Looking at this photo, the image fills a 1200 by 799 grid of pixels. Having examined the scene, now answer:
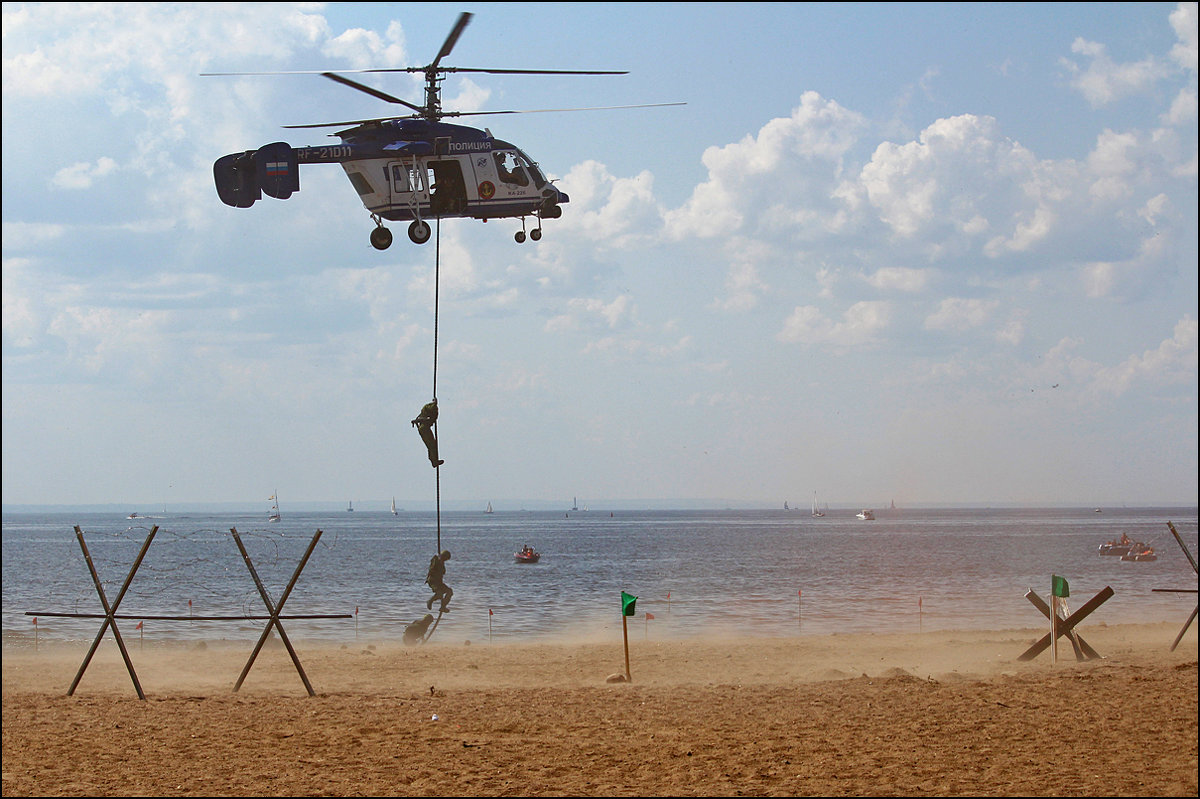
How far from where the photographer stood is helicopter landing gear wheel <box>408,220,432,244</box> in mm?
13039

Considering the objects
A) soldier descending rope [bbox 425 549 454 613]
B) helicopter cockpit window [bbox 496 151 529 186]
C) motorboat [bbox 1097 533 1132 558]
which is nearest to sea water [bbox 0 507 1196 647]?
soldier descending rope [bbox 425 549 454 613]

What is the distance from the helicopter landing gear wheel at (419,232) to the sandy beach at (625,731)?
660 cm

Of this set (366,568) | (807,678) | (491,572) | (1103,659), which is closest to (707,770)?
(807,678)

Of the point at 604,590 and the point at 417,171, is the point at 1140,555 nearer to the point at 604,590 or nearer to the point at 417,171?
the point at 604,590

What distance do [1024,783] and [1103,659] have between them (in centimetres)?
1142

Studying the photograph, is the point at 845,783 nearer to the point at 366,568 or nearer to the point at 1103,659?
the point at 1103,659

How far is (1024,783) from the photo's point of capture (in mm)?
11203

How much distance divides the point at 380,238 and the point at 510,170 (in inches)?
77.1

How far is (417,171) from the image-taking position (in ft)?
42.2

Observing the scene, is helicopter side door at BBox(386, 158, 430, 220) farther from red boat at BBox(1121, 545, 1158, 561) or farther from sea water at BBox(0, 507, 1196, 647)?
red boat at BBox(1121, 545, 1158, 561)

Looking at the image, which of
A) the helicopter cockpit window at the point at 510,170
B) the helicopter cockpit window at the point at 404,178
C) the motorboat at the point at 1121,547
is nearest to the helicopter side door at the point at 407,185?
the helicopter cockpit window at the point at 404,178

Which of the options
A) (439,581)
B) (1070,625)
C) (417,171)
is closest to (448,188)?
(417,171)

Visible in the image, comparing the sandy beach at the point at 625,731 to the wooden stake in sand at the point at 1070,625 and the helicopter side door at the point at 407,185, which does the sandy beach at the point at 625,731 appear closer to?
the wooden stake in sand at the point at 1070,625

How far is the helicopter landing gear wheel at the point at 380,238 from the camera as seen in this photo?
1310 cm
